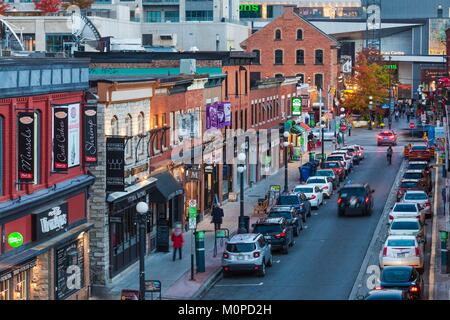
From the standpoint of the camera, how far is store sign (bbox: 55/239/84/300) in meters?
32.2

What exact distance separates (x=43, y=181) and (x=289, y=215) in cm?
1821

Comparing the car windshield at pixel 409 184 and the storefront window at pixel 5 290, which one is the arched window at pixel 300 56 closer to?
the car windshield at pixel 409 184

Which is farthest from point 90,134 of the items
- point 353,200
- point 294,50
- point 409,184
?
point 294,50

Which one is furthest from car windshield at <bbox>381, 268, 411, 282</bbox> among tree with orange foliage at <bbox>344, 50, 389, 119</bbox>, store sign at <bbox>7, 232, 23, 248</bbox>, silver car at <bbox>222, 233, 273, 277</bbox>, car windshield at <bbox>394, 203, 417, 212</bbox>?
tree with orange foliage at <bbox>344, 50, 389, 119</bbox>

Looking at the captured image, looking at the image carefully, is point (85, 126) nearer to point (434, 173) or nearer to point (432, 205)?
point (432, 205)

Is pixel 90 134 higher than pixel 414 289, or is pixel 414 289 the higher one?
pixel 90 134

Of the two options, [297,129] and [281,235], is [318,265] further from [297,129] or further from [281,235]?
[297,129]

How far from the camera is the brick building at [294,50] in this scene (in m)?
117

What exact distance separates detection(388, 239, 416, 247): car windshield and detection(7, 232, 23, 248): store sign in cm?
1400

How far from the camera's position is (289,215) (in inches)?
1897

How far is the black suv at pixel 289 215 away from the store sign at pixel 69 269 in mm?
14007

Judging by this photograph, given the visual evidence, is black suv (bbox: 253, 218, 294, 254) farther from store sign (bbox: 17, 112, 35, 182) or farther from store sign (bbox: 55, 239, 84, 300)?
store sign (bbox: 17, 112, 35, 182)

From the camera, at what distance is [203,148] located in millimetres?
54875

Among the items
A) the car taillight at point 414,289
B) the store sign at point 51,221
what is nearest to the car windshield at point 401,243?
the car taillight at point 414,289
